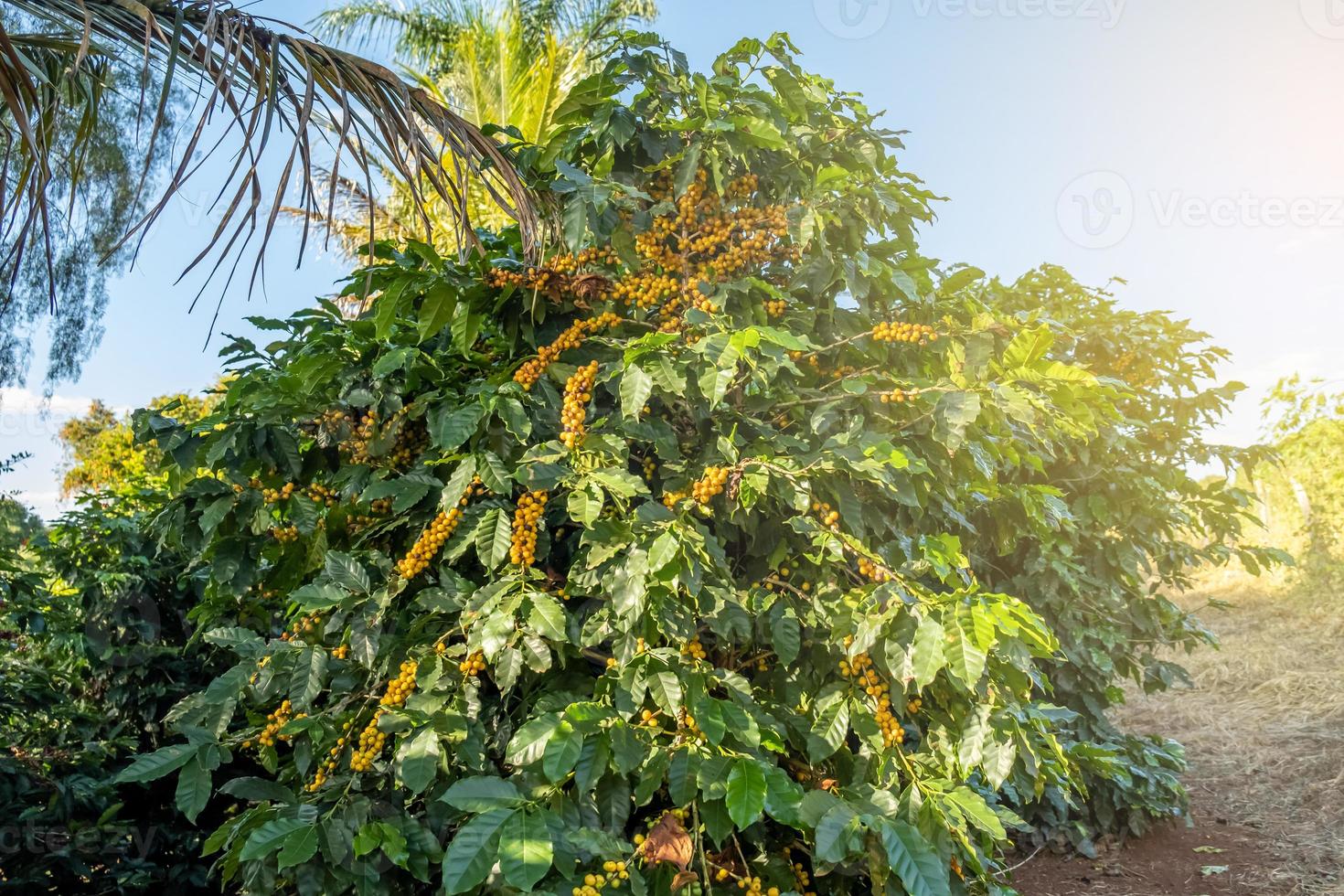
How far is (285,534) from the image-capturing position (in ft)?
6.53

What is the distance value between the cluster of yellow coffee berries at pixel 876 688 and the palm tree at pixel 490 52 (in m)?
7.90

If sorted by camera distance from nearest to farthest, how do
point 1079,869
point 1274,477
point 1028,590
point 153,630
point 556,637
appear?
point 556,637 → point 153,630 → point 1079,869 → point 1028,590 → point 1274,477

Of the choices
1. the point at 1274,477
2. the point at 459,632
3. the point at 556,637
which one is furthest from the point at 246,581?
the point at 1274,477

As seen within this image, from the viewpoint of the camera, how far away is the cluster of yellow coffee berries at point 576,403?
1.65 metres

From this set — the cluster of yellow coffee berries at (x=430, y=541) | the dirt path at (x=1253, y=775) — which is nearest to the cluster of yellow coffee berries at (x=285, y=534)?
the cluster of yellow coffee berries at (x=430, y=541)

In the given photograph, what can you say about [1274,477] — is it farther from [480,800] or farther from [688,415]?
[480,800]

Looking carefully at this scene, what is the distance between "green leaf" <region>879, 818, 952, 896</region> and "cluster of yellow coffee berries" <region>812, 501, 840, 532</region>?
19.8 inches

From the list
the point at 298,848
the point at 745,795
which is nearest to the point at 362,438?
the point at 298,848

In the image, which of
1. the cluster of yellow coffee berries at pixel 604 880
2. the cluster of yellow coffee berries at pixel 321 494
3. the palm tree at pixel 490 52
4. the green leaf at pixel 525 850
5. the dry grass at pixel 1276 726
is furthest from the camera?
the palm tree at pixel 490 52

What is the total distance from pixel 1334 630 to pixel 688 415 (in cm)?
753

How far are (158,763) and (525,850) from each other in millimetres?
839

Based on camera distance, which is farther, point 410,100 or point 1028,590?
point 1028,590

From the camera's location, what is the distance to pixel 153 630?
10.3ft

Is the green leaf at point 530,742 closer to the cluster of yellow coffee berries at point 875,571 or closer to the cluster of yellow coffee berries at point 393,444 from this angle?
the cluster of yellow coffee berries at point 875,571
